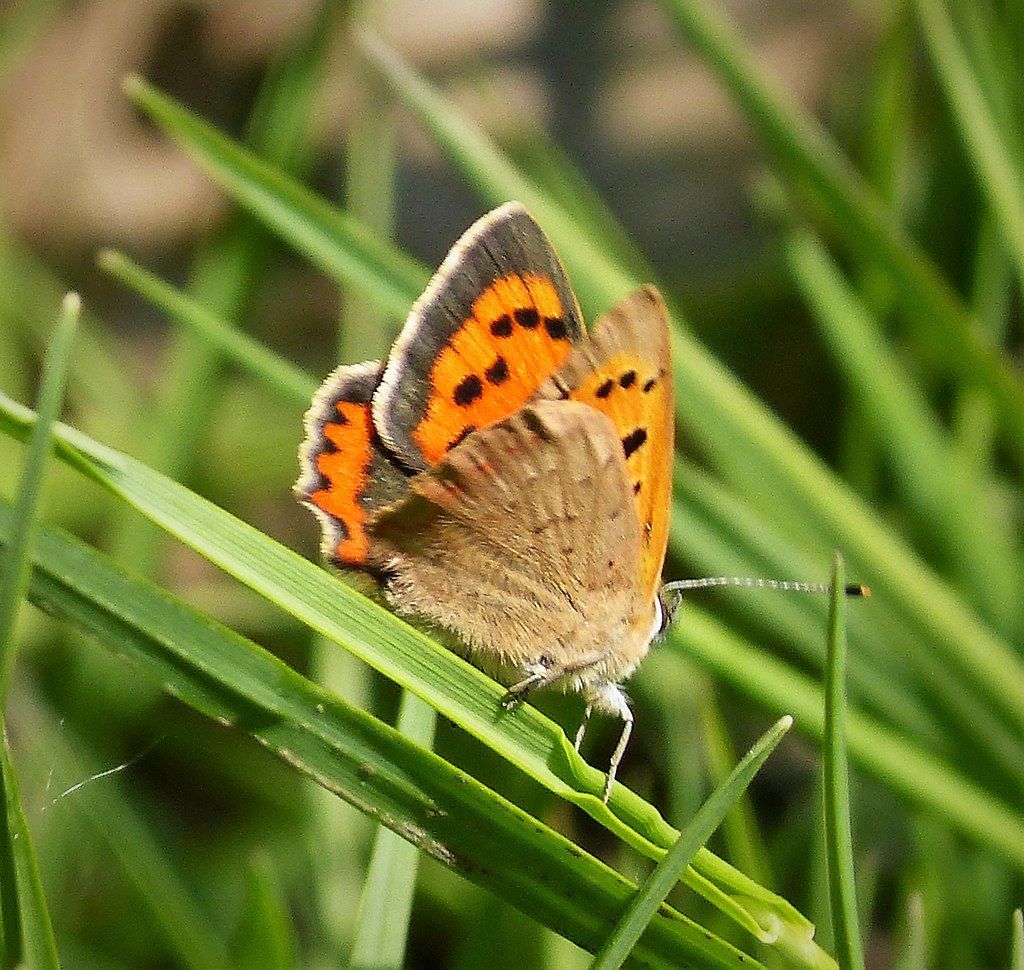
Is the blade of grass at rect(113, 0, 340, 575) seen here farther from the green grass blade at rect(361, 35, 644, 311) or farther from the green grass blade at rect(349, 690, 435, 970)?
the green grass blade at rect(349, 690, 435, 970)

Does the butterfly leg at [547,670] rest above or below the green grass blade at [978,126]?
below

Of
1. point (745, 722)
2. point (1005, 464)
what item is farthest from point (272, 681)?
point (1005, 464)

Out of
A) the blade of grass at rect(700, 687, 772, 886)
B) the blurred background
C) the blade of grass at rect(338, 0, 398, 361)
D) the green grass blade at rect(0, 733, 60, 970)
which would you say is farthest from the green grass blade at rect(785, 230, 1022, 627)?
the green grass blade at rect(0, 733, 60, 970)

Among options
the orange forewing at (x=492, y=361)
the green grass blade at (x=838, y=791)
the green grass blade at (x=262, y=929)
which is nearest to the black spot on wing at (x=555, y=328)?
the orange forewing at (x=492, y=361)

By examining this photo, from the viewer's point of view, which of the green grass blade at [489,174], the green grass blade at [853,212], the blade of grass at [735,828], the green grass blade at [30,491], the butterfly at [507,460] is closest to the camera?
the green grass blade at [30,491]

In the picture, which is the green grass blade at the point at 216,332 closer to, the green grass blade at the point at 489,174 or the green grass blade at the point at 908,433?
the green grass blade at the point at 489,174

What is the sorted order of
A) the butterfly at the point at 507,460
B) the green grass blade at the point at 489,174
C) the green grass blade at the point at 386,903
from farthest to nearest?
the green grass blade at the point at 489,174 < the butterfly at the point at 507,460 < the green grass blade at the point at 386,903

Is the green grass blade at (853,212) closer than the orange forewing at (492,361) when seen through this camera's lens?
No

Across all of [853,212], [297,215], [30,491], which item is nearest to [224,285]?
[297,215]

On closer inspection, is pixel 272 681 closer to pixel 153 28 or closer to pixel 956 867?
pixel 956 867
